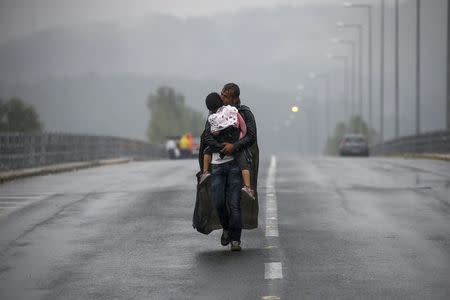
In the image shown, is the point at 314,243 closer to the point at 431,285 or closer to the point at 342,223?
the point at 342,223

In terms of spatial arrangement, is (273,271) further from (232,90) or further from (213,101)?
(232,90)

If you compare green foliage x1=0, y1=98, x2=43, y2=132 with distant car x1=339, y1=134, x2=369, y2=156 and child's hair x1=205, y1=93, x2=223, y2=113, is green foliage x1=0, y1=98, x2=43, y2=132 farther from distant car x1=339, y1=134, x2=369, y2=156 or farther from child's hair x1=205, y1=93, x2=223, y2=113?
child's hair x1=205, y1=93, x2=223, y2=113

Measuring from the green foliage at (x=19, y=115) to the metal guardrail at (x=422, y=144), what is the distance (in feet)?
220

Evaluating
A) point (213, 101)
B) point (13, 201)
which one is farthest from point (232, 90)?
point (13, 201)

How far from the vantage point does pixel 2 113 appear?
13088cm

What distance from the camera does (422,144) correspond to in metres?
54.1

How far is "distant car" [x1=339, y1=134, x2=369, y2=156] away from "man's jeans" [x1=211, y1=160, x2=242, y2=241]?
2240 inches

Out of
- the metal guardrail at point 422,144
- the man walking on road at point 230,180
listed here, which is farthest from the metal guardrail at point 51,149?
the man walking on road at point 230,180

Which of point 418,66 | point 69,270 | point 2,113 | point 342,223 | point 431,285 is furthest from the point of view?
point 2,113

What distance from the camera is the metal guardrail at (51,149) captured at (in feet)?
96.3

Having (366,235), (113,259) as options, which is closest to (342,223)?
(366,235)

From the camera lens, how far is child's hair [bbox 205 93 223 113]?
11.5 metres

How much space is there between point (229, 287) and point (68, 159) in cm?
2800

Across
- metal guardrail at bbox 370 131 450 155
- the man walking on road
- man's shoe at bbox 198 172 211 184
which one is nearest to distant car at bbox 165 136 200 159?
metal guardrail at bbox 370 131 450 155
